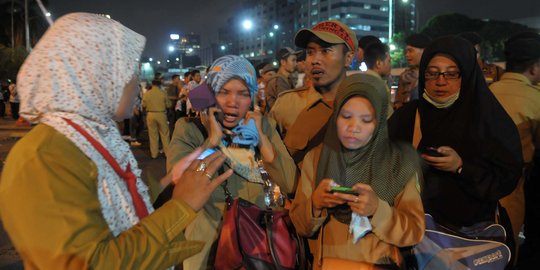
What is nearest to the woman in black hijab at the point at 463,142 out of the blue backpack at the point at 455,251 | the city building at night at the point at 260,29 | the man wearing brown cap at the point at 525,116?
the blue backpack at the point at 455,251

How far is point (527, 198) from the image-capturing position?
3.83 metres

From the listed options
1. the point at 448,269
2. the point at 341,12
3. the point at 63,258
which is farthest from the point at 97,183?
the point at 341,12

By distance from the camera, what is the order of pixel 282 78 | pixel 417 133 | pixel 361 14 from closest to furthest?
pixel 417 133, pixel 282 78, pixel 361 14

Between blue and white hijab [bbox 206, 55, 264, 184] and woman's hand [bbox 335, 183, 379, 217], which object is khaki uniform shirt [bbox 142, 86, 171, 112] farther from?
woman's hand [bbox 335, 183, 379, 217]

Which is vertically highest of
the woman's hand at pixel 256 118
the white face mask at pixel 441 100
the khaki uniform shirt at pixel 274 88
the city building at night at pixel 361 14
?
the city building at night at pixel 361 14

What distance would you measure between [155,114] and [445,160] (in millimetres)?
9597

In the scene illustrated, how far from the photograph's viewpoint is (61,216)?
48.7 inches

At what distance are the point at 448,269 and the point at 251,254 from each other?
3.36 ft

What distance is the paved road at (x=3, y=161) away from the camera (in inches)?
171

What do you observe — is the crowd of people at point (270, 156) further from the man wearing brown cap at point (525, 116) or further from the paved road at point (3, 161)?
the paved road at point (3, 161)

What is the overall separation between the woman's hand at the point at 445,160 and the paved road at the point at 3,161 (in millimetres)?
1609

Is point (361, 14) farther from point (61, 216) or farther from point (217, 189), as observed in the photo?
point (61, 216)

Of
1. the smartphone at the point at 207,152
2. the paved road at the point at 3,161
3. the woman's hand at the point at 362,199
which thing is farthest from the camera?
the paved road at the point at 3,161

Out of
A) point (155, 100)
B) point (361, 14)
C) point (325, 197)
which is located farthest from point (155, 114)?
point (361, 14)
